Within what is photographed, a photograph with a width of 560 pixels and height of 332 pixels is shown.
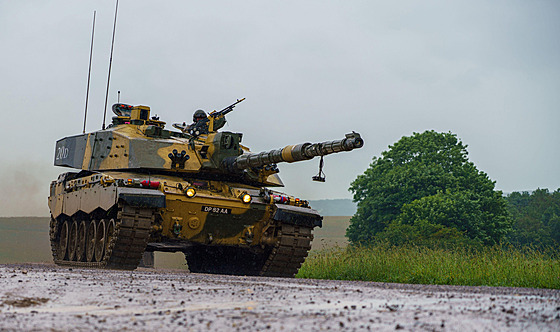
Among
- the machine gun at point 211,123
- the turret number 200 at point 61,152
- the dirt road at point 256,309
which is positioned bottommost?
the dirt road at point 256,309

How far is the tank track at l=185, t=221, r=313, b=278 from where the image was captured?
14664 mm

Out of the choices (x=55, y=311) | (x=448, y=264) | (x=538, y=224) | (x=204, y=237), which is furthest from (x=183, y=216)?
(x=538, y=224)

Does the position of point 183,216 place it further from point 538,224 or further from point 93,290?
point 538,224

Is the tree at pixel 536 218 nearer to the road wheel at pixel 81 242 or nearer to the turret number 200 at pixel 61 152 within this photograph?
the turret number 200 at pixel 61 152

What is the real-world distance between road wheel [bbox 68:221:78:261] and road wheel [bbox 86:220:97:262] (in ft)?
3.35

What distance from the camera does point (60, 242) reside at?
18.0m

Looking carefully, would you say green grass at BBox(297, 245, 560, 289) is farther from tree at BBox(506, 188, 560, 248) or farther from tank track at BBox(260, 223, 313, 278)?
tree at BBox(506, 188, 560, 248)

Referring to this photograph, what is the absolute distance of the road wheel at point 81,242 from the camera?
15.9m

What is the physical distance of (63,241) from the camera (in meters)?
17.7

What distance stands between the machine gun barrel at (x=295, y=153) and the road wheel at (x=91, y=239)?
294 cm

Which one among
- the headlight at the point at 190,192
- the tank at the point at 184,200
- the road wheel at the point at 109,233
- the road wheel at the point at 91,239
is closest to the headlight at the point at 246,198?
the tank at the point at 184,200

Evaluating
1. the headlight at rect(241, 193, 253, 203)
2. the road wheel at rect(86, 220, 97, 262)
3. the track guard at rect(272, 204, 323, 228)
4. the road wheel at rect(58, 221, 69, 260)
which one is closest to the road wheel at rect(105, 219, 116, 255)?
the road wheel at rect(86, 220, 97, 262)

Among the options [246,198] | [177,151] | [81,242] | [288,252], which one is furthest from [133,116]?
[288,252]

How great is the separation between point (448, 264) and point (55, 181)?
1048cm
